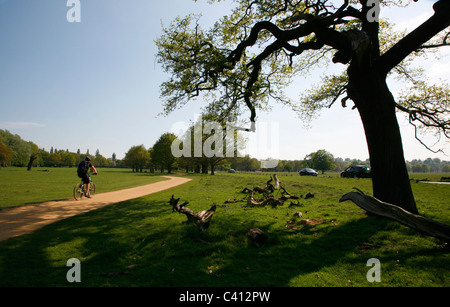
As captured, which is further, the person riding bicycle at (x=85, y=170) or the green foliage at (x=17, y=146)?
the green foliage at (x=17, y=146)

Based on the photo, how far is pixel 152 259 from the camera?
4.49m

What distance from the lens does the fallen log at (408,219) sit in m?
4.36

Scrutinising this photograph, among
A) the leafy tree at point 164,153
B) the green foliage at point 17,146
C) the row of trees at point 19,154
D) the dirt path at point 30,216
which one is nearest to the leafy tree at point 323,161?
the leafy tree at point 164,153

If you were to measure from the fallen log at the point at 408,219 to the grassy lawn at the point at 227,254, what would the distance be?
0.37 m

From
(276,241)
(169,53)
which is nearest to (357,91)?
(276,241)

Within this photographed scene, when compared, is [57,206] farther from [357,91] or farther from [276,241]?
[357,91]

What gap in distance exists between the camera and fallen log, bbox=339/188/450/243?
4355 millimetres

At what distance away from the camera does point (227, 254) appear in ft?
15.2
